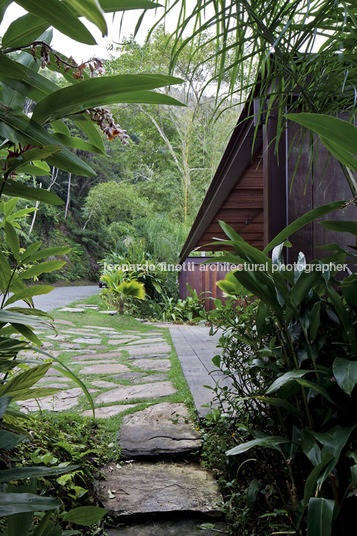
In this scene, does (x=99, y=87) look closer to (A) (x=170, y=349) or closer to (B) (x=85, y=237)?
(A) (x=170, y=349)

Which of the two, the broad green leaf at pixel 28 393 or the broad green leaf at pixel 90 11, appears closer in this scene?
the broad green leaf at pixel 90 11

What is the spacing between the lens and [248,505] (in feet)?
3.34

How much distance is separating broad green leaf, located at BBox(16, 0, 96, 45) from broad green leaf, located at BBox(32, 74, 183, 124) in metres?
Result: 0.07

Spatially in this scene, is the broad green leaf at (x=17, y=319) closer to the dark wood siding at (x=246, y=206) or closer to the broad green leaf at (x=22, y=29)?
the broad green leaf at (x=22, y=29)

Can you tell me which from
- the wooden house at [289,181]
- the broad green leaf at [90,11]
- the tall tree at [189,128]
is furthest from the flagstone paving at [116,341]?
the tall tree at [189,128]

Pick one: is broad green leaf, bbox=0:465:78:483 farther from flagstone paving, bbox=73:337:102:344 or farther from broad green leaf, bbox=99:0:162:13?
flagstone paving, bbox=73:337:102:344

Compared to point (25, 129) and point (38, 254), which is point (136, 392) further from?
point (25, 129)

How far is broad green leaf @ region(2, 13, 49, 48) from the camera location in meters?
0.54

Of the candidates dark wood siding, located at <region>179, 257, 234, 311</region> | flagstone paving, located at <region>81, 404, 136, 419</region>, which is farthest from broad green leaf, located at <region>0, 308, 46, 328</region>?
dark wood siding, located at <region>179, 257, 234, 311</region>

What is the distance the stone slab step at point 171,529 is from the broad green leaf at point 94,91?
108 centimetres

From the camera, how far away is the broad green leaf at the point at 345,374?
666 millimetres

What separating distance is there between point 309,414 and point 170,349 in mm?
2887

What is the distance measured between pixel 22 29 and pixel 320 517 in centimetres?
90

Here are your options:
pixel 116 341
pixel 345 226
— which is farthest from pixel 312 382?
pixel 116 341
